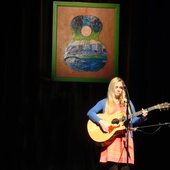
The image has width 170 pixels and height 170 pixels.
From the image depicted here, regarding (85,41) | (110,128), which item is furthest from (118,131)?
(85,41)

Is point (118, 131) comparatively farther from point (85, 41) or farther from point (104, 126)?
point (85, 41)

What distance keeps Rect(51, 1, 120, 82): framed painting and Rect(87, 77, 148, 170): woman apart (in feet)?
2.69

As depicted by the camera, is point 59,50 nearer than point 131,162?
No

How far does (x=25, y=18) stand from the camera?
5.14m

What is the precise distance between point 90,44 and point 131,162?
5.28ft

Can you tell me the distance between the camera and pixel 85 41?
527cm

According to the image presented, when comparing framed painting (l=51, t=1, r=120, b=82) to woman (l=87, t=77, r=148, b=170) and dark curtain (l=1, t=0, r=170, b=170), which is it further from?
woman (l=87, t=77, r=148, b=170)

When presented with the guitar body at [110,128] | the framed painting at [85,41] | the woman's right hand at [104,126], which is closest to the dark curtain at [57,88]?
the framed painting at [85,41]

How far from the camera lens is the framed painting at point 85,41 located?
205 inches

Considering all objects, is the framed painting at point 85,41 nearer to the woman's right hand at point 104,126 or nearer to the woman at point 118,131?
the woman at point 118,131

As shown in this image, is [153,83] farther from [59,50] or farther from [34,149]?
[34,149]

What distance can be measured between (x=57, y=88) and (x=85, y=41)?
645mm

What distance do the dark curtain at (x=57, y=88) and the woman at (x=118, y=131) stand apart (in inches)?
31.6

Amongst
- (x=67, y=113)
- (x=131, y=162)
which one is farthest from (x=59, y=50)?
(x=131, y=162)
